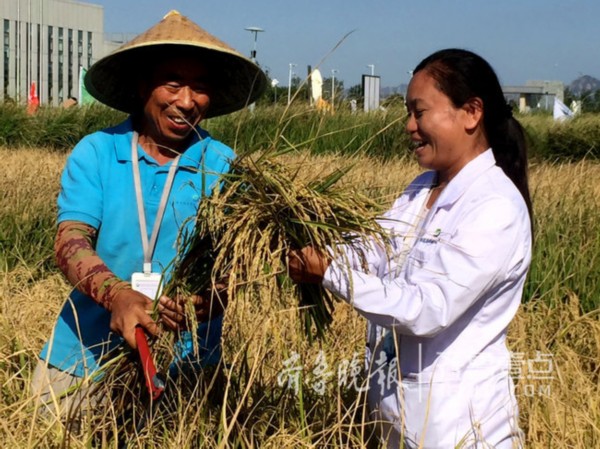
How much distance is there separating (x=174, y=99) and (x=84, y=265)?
1.48 feet

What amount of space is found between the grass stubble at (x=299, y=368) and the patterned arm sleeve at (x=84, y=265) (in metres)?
0.27

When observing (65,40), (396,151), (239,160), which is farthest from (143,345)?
(65,40)

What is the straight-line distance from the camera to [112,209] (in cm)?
200

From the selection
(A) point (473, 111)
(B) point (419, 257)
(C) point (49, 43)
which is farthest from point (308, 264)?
(C) point (49, 43)

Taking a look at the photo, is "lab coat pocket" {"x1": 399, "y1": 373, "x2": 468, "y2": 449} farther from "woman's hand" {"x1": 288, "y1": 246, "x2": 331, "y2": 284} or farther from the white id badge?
the white id badge

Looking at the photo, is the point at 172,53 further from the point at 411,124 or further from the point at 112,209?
the point at 411,124

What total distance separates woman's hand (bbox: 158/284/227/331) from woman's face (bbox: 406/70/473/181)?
0.55 metres

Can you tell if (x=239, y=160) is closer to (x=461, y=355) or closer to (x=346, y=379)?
(x=461, y=355)

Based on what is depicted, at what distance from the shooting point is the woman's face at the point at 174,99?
6.63ft

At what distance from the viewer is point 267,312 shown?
6.33 ft

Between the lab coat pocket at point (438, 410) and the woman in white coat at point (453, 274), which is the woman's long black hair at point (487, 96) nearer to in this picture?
the woman in white coat at point (453, 274)

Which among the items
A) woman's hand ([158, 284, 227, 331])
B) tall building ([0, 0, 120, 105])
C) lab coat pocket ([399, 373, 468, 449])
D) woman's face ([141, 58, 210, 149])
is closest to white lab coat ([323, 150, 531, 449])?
lab coat pocket ([399, 373, 468, 449])

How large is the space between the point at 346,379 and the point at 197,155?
827mm

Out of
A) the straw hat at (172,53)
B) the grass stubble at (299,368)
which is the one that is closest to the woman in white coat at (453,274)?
the grass stubble at (299,368)
